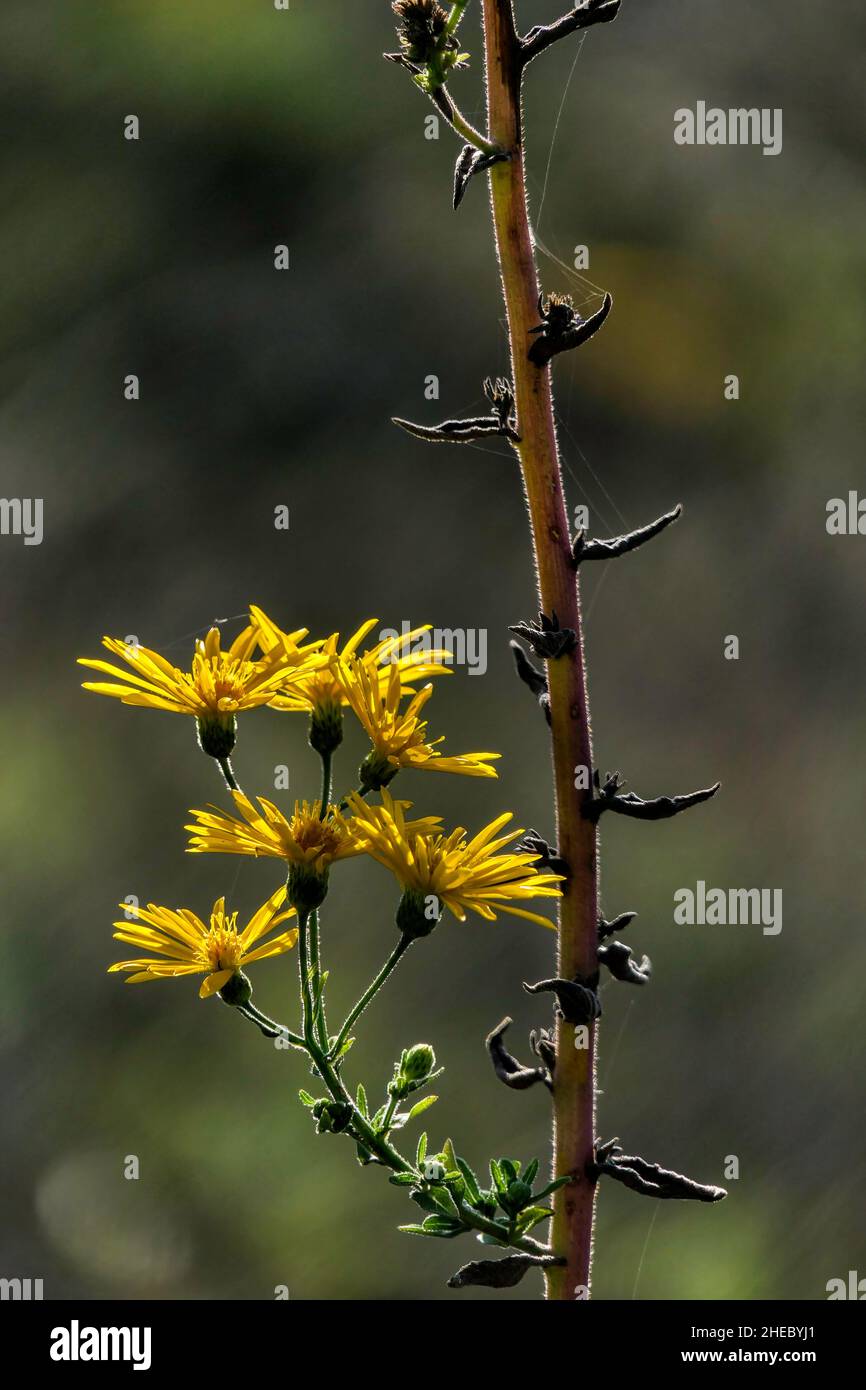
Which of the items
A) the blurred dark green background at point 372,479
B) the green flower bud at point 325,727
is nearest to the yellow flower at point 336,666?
the green flower bud at point 325,727

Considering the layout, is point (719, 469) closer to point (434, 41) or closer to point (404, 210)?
point (404, 210)

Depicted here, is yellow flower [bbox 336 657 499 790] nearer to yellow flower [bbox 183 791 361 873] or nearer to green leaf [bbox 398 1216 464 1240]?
yellow flower [bbox 183 791 361 873]

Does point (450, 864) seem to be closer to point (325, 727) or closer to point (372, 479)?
point (325, 727)

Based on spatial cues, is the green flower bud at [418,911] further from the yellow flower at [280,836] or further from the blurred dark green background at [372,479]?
the blurred dark green background at [372,479]

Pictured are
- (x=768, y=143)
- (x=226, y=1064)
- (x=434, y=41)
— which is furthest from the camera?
(x=768, y=143)

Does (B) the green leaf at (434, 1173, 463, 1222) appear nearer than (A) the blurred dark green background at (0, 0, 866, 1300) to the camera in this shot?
Yes

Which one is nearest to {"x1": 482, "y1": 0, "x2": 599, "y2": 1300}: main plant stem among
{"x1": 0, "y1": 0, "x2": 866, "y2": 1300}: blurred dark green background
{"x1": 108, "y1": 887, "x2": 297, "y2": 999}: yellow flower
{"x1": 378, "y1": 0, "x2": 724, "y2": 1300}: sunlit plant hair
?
{"x1": 378, "y1": 0, "x2": 724, "y2": 1300}: sunlit plant hair

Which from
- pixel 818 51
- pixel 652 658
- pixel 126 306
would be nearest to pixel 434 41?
pixel 652 658
